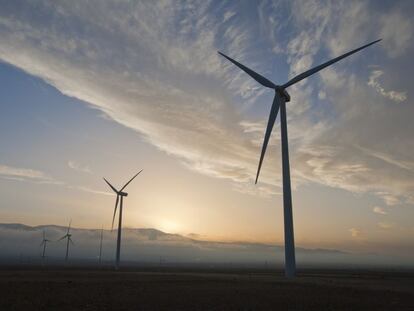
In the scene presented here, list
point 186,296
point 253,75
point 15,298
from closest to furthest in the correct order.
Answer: point 15,298
point 186,296
point 253,75

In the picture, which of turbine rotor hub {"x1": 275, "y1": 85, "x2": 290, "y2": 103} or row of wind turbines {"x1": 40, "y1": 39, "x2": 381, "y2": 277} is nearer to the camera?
row of wind turbines {"x1": 40, "y1": 39, "x2": 381, "y2": 277}

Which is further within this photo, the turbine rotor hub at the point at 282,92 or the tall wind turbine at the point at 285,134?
the turbine rotor hub at the point at 282,92

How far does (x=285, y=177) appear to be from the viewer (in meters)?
59.3

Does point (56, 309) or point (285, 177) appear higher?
point (285, 177)

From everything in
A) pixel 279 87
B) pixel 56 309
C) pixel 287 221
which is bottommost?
pixel 56 309

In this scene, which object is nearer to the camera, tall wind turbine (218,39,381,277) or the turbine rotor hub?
tall wind turbine (218,39,381,277)

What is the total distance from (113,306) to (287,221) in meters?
34.3

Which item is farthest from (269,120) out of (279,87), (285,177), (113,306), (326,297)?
(113,306)

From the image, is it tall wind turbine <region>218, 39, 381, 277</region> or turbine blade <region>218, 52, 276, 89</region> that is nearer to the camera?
tall wind turbine <region>218, 39, 381, 277</region>

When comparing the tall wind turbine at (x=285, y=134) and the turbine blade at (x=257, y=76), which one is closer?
the tall wind turbine at (x=285, y=134)

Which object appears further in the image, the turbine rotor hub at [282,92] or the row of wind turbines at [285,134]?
the turbine rotor hub at [282,92]

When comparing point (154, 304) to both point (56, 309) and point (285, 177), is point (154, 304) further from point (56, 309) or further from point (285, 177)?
point (285, 177)

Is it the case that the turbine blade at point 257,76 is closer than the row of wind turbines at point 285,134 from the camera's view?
No

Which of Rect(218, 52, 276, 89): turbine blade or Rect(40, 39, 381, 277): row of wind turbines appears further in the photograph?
Rect(218, 52, 276, 89): turbine blade
